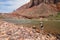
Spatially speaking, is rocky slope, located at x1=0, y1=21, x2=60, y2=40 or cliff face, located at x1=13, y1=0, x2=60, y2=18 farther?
cliff face, located at x1=13, y1=0, x2=60, y2=18

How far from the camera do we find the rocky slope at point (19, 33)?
3898 millimetres

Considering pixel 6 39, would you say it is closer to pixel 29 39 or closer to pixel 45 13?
pixel 29 39

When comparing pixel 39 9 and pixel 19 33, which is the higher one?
pixel 39 9

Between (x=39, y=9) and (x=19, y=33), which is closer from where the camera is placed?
(x=19, y=33)

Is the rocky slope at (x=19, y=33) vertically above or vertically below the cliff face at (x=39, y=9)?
below

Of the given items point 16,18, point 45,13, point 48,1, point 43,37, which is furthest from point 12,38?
point 48,1

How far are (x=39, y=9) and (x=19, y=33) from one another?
1600mm

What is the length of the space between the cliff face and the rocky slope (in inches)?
25.5

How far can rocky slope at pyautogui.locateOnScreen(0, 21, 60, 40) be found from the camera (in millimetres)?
3898

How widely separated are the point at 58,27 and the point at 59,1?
1431 millimetres

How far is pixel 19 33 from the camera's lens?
414cm

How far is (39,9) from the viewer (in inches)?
220

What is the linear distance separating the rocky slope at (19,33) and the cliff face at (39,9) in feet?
2.13

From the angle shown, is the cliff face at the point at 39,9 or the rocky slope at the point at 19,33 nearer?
the rocky slope at the point at 19,33
